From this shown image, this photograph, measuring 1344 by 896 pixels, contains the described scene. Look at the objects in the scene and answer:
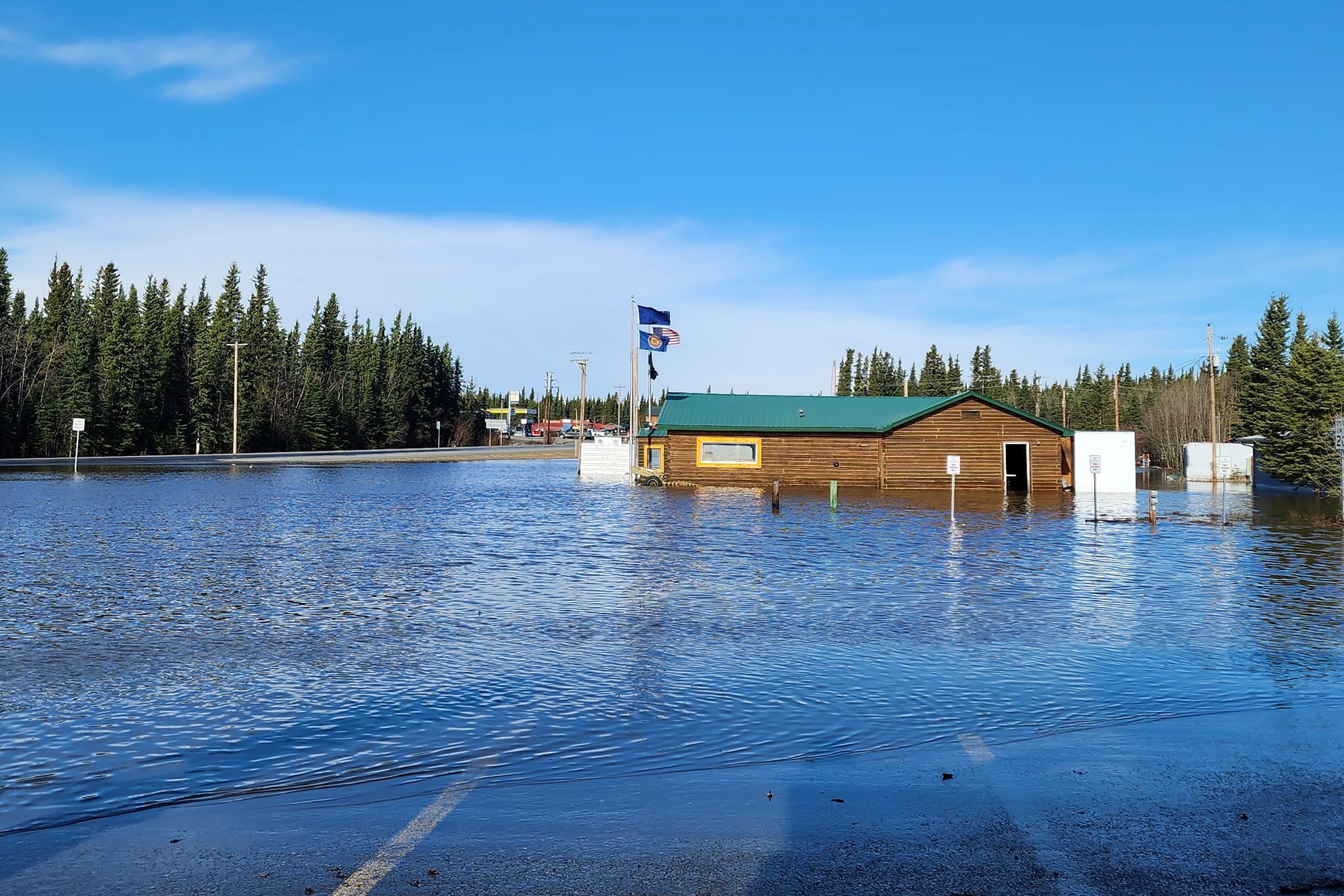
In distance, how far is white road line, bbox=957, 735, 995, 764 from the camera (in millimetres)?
7595

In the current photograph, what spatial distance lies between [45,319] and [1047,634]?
97.5 meters

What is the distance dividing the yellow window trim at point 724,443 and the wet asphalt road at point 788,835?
43.8 m

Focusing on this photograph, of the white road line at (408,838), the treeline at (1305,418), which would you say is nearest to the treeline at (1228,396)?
the treeline at (1305,418)

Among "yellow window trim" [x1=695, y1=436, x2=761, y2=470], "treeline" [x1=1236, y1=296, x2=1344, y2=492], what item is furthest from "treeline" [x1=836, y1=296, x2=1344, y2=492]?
"yellow window trim" [x1=695, y1=436, x2=761, y2=470]

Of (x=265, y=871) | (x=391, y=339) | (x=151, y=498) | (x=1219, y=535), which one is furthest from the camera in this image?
(x=391, y=339)

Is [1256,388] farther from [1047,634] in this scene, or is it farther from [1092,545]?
[1047,634]

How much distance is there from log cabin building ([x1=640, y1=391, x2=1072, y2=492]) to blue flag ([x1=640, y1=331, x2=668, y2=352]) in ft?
15.8

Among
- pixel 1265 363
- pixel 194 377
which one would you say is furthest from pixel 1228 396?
pixel 194 377

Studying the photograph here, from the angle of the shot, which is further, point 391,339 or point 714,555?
point 391,339

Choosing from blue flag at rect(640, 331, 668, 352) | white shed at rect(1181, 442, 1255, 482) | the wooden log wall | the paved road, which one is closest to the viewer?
the wooden log wall

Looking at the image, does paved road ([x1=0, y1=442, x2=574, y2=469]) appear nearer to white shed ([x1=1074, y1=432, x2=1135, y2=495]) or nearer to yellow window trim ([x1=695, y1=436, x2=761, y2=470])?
yellow window trim ([x1=695, y1=436, x2=761, y2=470])

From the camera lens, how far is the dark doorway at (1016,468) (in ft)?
165

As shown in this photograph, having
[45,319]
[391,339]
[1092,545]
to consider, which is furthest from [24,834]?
[391,339]

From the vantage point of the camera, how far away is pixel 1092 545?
24203 millimetres
